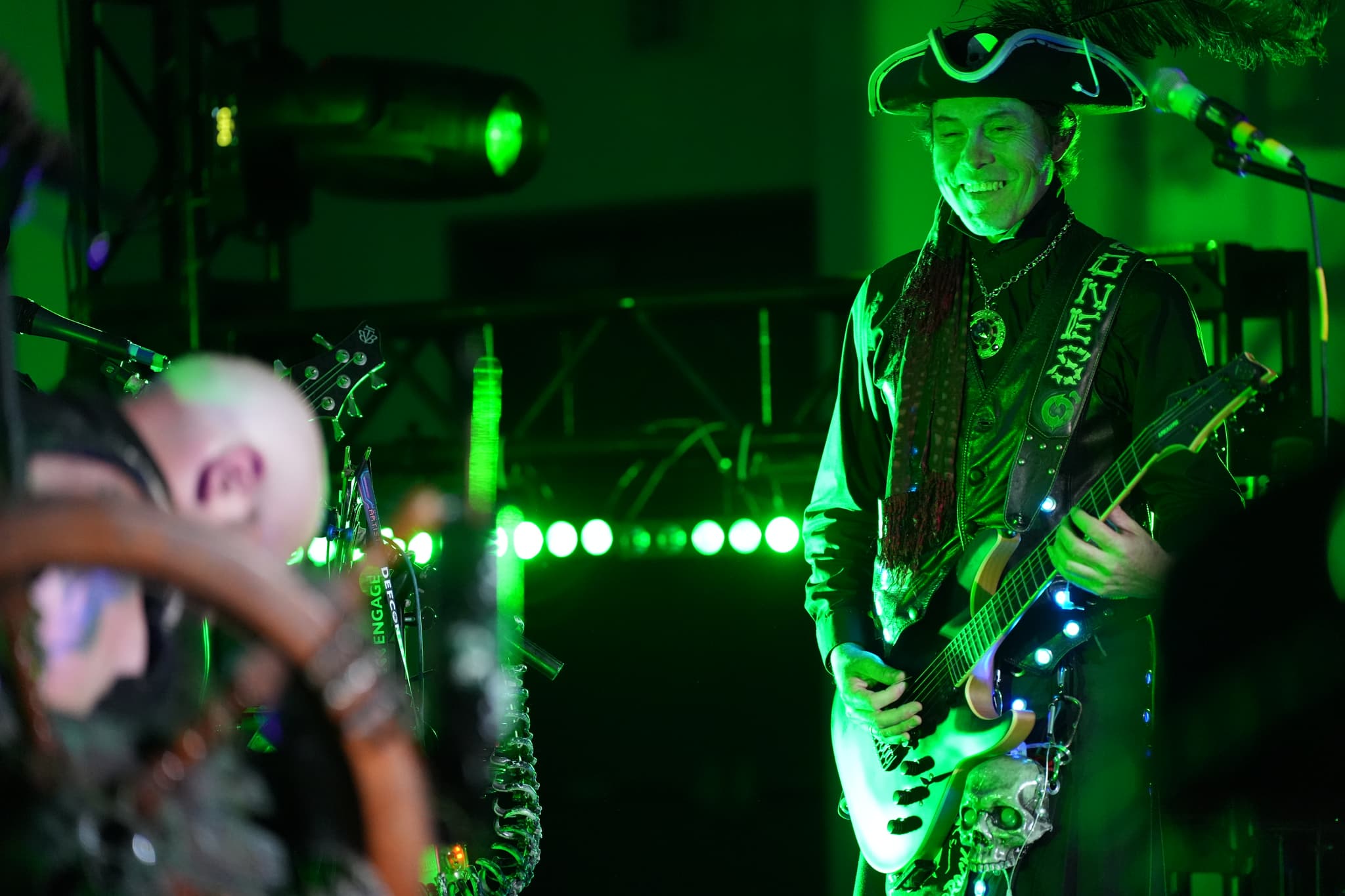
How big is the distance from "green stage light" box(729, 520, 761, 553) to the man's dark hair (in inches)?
77.2

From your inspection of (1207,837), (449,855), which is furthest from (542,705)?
(1207,837)

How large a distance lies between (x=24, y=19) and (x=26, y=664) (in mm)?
4892

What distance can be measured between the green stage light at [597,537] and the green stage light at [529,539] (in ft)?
0.47

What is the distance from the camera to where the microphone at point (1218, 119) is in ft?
6.32

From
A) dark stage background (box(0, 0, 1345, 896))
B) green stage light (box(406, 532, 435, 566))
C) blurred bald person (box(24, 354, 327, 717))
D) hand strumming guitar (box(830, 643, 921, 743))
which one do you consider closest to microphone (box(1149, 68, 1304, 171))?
hand strumming guitar (box(830, 643, 921, 743))

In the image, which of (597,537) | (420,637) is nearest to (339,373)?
(420,637)

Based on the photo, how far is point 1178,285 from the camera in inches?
91.7

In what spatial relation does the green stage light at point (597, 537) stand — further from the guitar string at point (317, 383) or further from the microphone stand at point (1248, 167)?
the microphone stand at point (1248, 167)

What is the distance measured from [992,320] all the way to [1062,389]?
0.23m

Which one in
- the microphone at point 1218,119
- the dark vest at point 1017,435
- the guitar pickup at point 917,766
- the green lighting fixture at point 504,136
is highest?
the green lighting fixture at point 504,136

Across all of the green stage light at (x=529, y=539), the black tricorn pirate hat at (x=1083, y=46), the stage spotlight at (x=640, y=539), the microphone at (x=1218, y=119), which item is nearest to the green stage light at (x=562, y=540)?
the green stage light at (x=529, y=539)

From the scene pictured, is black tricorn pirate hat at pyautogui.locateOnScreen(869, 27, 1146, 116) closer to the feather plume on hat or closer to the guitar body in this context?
the feather plume on hat

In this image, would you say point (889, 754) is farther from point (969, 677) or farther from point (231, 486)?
point (231, 486)

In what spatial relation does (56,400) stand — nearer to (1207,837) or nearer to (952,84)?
(952,84)
